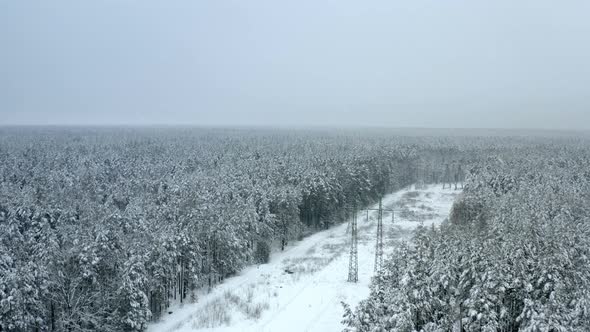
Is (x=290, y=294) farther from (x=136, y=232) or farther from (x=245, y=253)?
(x=136, y=232)

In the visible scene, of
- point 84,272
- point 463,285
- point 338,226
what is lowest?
point 338,226

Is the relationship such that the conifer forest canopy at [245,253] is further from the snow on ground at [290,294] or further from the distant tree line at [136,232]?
the snow on ground at [290,294]

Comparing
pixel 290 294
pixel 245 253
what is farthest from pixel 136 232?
pixel 290 294

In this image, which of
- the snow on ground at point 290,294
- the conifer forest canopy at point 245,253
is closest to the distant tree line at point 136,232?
the conifer forest canopy at point 245,253

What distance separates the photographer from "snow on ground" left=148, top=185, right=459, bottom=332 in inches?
1281

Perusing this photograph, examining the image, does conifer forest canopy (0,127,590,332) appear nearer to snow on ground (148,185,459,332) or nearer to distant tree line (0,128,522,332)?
distant tree line (0,128,522,332)

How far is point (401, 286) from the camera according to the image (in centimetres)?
1908

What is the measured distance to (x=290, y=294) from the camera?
38625 mm

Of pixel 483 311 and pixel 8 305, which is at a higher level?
pixel 483 311

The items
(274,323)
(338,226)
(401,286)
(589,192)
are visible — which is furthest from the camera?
(338,226)

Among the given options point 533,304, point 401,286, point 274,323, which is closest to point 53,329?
point 274,323

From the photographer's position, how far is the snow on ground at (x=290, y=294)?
107ft

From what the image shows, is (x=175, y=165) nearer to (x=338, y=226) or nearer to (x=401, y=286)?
(x=338, y=226)

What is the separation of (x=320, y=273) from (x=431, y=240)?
72.5ft
